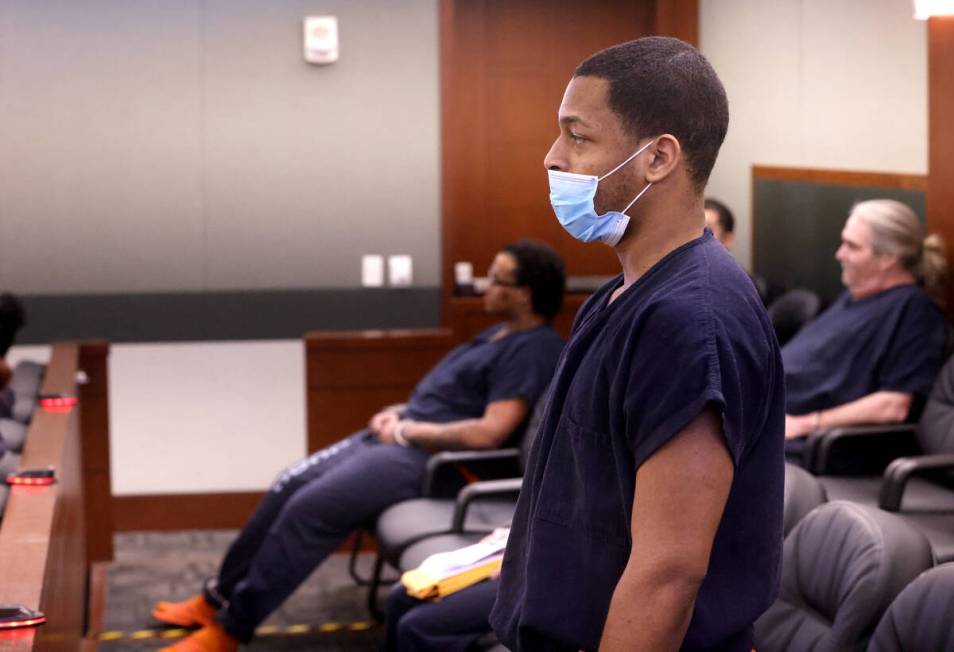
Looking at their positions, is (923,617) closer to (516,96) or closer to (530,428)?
(530,428)

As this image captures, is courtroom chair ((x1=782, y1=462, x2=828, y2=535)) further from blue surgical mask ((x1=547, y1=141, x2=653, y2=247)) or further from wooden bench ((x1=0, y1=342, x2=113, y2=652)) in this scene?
wooden bench ((x1=0, y1=342, x2=113, y2=652))

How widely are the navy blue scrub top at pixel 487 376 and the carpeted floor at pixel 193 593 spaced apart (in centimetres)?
73

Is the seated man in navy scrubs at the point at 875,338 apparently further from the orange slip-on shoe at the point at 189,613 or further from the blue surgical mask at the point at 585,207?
the blue surgical mask at the point at 585,207

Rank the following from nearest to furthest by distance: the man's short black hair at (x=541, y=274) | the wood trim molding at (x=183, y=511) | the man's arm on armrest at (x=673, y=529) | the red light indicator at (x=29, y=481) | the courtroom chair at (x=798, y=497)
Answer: the man's arm on armrest at (x=673, y=529)
the courtroom chair at (x=798, y=497)
the red light indicator at (x=29, y=481)
the man's short black hair at (x=541, y=274)
the wood trim molding at (x=183, y=511)

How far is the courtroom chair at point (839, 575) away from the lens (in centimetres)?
243

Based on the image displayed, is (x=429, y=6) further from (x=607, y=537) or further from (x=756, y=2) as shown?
(x=607, y=537)

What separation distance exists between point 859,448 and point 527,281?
1104 millimetres

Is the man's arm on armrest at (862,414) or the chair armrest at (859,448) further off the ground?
the man's arm on armrest at (862,414)

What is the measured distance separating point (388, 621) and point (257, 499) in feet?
7.92

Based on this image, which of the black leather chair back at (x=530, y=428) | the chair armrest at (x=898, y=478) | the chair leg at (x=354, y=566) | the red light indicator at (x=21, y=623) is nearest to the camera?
the red light indicator at (x=21, y=623)

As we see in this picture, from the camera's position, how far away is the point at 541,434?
1.67 m

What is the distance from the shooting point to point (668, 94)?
60.6 inches

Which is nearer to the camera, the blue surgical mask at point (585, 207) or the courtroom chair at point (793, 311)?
the blue surgical mask at point (585, 207)

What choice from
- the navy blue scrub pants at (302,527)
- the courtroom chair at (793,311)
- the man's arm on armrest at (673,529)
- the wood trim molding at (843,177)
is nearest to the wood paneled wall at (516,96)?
the wood trim molding at (843,177)
